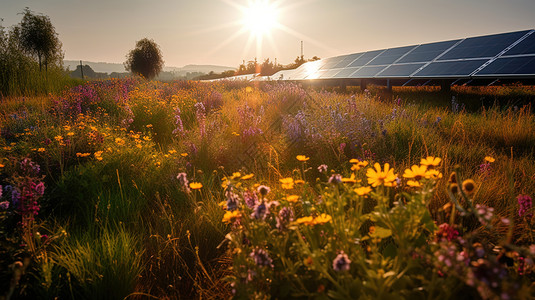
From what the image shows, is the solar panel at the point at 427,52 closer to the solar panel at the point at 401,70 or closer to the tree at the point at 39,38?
the solar panel at the point at 401,70

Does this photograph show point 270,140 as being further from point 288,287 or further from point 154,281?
point 288,287

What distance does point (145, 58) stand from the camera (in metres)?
32.5

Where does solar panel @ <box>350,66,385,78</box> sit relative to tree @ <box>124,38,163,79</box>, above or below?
below

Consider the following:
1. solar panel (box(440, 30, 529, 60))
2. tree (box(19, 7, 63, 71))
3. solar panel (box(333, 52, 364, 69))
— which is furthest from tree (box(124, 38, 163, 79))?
solar panel (box(440, 30, 529, 60))

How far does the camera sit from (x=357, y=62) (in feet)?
48.3

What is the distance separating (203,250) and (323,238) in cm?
114

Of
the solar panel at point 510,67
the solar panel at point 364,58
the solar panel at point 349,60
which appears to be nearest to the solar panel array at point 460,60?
the solar panel at point 510,67

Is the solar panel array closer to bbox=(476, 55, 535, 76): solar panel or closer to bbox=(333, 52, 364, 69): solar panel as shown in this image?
bbox=(476, 55, 535, 76): solar panel

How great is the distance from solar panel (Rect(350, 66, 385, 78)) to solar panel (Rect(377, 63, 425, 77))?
43 centimetres

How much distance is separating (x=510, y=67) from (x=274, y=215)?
856 cm

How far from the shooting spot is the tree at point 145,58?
1275 inches

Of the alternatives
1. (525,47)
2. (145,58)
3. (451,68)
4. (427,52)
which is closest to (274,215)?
(451,68)

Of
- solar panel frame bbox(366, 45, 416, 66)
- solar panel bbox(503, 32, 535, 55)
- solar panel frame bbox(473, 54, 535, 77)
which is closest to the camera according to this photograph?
solar panel frame bbox(473, 54, 535, 77)

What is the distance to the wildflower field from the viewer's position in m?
1.20
